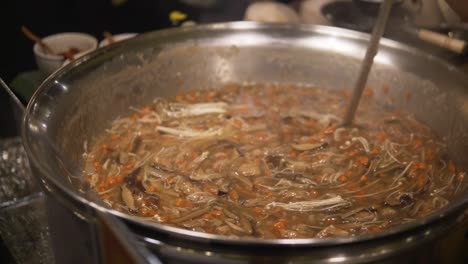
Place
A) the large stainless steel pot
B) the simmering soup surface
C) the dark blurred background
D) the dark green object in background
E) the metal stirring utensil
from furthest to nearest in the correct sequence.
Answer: the dark blurred background, the dark green object in background, the metal stirring utensil, the simmering soup surface, the large stainless steel pot

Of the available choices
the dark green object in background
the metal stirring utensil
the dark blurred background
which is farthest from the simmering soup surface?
the dark blurred background

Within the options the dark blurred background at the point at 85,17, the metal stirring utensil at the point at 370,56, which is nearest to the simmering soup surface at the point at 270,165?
the metal stirring utensil at the point at 370,56

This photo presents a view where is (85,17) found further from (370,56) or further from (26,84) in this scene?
(370,56)

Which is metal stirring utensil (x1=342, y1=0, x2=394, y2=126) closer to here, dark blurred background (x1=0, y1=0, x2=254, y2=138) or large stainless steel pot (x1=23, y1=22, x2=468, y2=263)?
large stainless steel pot (x1=23, y1=22, x2=468, y2=263)

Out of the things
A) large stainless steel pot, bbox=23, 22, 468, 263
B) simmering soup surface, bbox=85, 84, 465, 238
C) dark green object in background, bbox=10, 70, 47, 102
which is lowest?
dark green object in background, bbox=10, 70, 47, 102

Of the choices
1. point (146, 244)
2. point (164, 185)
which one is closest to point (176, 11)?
point (164, 185)

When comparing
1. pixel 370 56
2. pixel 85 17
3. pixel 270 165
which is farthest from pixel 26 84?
pixel 370 56

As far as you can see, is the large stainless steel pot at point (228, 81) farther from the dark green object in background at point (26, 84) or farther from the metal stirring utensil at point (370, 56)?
the dark green object in background at point (26, 84)
